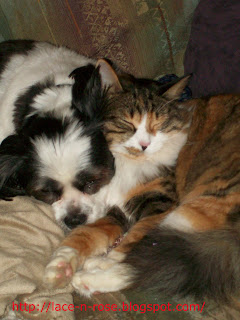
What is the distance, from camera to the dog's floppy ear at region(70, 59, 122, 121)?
1.79m

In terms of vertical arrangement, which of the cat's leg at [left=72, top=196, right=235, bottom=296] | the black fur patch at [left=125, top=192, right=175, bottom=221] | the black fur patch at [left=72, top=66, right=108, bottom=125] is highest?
the black fur patch at [left=72, top=66, right=108, bottom=125]

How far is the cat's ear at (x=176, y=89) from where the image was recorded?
6.38ft

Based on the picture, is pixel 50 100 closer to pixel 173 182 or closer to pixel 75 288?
pixel 173 182

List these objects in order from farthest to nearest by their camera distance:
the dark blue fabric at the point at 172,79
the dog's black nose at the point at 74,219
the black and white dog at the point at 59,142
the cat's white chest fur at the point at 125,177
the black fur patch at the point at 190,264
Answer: the dark blue fabric at the point at 172,79
the cat's white chest fur at the point at 125,177
the dog's black nose at the point at 74,219
the black and white dog at the point at 59,142
the black fur patch at the point at 190,264

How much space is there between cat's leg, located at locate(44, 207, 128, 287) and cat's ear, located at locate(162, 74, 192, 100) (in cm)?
67

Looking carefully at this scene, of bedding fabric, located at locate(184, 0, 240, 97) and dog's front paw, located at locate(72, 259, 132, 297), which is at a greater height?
bedding fabric, located at locate(184, 0, 240, 97)

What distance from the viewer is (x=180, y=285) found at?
1.50 metres

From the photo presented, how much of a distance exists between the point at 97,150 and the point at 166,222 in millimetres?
483

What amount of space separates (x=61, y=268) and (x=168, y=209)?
0.63m

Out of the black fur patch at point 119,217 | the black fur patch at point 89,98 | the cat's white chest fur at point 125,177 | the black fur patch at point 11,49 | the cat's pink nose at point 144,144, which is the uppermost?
the black fur patch at point 11,49

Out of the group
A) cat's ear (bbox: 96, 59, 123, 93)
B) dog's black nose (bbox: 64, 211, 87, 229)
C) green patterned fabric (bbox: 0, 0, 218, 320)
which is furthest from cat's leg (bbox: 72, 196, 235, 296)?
green patterned fabric (bbox: 0, 0, 218, 320)

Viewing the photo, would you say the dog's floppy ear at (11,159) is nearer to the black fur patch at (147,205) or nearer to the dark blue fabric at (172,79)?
the black fur patch at (147,205)

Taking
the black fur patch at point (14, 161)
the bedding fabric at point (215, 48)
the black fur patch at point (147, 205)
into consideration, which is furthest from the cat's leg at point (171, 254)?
the bedding fabric at point (215, 48)

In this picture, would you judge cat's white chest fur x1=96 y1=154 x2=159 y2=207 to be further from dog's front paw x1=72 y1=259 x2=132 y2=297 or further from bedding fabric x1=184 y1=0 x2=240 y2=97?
bedding fabric x1=184 y1=0 x2=240 y2=97
